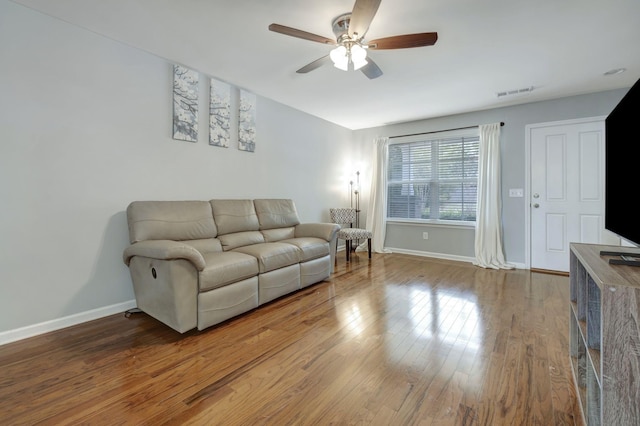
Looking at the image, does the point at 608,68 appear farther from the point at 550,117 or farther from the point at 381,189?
the point at 381,189

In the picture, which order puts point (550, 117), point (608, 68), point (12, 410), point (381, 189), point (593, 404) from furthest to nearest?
point (381, 189) < point (550, 117) < point (608, 68) < point (12, 410) < point (593, 404)

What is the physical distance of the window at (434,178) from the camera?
14.8ft

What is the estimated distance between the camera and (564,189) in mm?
3725

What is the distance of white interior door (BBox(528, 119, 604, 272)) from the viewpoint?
353 centimetres

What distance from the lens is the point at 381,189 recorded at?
17.1 ft

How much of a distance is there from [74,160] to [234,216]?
1.45 metres

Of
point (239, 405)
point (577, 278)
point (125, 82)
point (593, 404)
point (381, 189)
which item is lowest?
point (239, 405)

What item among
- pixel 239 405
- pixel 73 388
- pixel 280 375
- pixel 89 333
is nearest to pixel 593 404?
pixel 280 375

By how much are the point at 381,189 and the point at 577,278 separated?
3.72m

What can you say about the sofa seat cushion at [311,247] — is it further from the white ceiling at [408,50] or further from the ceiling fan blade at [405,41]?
the ceiling fan blade at [405,41]

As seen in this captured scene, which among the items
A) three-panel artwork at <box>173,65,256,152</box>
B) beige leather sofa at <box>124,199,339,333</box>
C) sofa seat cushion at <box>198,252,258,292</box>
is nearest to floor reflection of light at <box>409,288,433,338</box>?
beige leather sofa at <box>124,199,339,333</box>

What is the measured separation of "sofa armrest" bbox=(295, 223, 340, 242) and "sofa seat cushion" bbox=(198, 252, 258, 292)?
3.89 feet

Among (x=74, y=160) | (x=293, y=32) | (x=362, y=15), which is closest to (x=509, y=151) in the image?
(x=362, y=15)

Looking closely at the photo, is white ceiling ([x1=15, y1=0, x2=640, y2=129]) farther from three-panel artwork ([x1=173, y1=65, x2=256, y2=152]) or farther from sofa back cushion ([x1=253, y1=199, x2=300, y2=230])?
sofa back cushion ([x1=253, y1=199, x2=300, y2=230])
